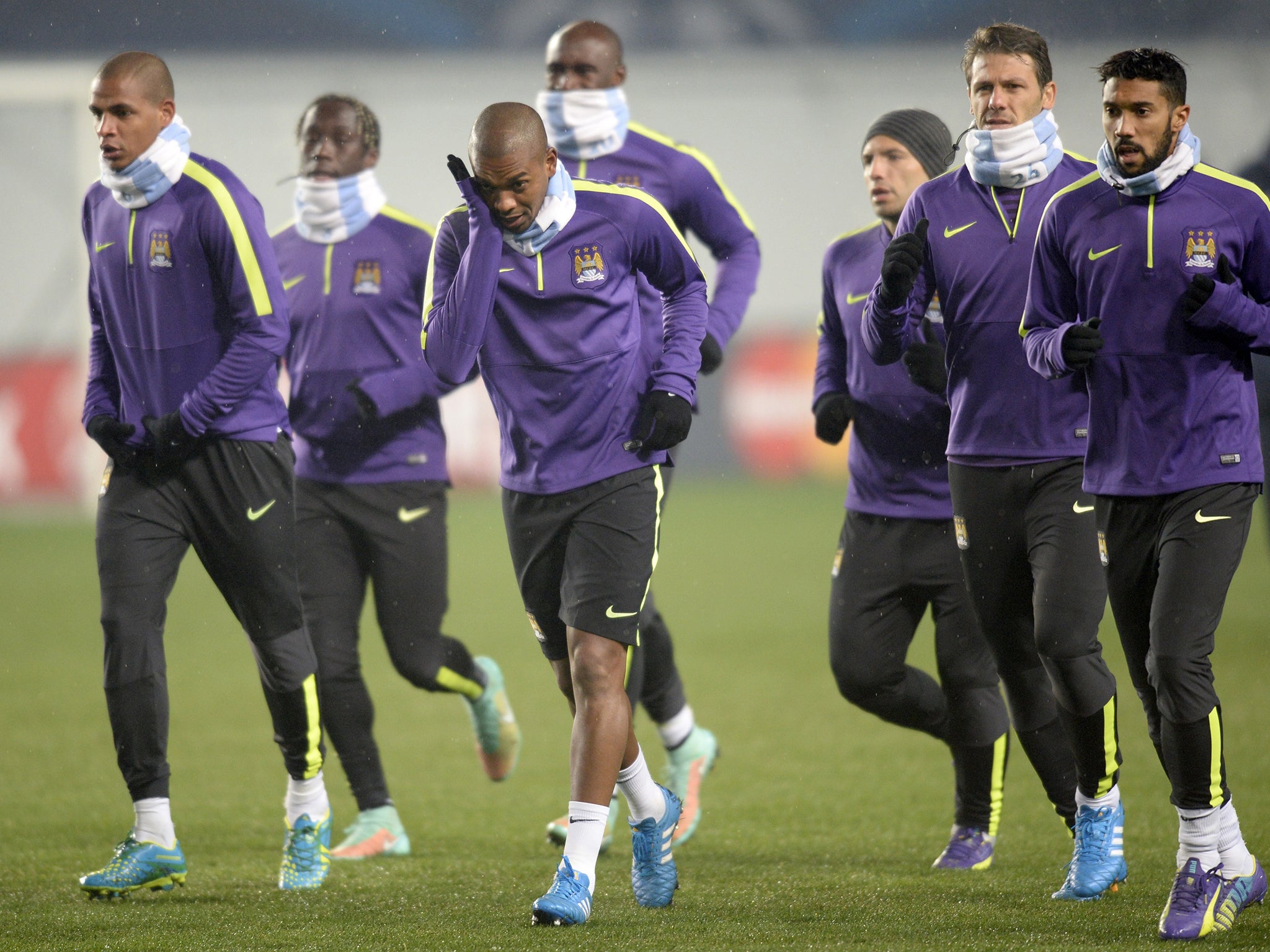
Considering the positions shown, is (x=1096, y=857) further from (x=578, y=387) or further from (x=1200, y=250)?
(x=578, y=387)

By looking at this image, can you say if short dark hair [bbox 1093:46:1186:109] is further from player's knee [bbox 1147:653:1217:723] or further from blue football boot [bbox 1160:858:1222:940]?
blue football boot [bbox 1160:858:1222:940]

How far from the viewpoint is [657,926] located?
158 inches

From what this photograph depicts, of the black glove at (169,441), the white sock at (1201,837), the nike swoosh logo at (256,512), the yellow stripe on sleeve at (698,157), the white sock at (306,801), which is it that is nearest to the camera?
the white sock at (1201,837)

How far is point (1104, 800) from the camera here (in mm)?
4344

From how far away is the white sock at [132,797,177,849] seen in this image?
14.9 ft

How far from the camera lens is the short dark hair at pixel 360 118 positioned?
5594 millimetres

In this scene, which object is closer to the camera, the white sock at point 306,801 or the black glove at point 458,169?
the black glove at point 458,169

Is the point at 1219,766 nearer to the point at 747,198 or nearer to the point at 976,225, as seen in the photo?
the point at 976,225

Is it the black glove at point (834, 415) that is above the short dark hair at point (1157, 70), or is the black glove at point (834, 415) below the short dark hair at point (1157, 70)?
below

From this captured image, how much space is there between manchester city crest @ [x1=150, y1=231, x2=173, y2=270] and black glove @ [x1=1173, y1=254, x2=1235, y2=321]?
9.28ft

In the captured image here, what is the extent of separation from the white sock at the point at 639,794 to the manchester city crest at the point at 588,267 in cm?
131

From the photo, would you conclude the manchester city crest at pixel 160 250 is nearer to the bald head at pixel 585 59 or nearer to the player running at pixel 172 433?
the player running at pixel 172 433

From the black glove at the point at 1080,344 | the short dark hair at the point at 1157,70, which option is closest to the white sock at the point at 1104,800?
the black glove at the point at 1080,344

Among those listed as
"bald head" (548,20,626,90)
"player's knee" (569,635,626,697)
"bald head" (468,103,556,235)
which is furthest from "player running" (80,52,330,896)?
"bald head" (548,20,626,90)
